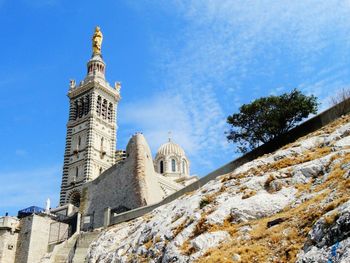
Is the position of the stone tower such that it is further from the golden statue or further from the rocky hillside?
the rocky hillside

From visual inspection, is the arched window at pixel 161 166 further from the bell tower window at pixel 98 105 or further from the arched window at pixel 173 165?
the bell tower window at pixel 98 105

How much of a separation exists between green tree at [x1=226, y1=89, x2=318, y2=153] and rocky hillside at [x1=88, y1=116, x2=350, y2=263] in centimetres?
619

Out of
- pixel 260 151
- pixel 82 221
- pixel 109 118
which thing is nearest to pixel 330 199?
pixel 260 151

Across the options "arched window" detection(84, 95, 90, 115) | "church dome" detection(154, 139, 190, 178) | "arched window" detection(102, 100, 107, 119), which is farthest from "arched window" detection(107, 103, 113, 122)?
"church dome" detection(154, 139, 190, 178)

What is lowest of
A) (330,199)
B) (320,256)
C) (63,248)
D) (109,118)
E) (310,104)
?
(320,256)

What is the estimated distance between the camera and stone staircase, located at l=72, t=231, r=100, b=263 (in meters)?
29.5

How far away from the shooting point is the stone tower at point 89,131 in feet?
202

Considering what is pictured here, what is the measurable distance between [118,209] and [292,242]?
86.4 feet

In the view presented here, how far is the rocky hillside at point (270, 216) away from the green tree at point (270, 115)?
20.3 feet

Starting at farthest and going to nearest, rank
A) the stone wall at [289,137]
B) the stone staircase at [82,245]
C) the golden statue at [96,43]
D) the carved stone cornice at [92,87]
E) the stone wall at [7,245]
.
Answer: the golden statue at [96,43], the carved stone cornice at [92,87], the stone wall at [7,245], the stone staircase at [82,245], the stone wall at [289,137]

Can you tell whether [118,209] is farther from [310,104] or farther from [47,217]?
[310,104]

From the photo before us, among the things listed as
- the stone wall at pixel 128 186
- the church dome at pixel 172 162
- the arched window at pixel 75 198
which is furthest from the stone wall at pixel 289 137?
the church dome at pixel 172 162

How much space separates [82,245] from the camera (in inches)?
1231

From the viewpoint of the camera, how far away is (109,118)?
226ft
